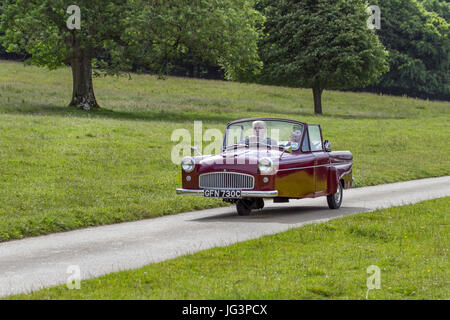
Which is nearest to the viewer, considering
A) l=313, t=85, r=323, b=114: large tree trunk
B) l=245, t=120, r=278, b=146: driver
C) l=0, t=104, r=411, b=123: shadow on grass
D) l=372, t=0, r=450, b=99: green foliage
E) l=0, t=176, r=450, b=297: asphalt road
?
l=0, t=176, r=450, b=297: asphalt road

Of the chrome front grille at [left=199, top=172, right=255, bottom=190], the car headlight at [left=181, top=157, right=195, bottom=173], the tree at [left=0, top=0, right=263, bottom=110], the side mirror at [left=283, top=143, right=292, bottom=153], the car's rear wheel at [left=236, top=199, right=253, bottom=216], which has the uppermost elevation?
the tree at [left=0, top=0, right=263, bottom=110]

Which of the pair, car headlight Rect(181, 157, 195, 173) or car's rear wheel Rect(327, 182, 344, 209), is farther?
car's rear wheel Rect(327, 182, 344, 209)

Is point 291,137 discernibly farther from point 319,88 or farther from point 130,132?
point 319,88

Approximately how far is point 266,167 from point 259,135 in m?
1.58

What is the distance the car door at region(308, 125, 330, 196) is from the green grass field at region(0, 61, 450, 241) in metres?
2.79

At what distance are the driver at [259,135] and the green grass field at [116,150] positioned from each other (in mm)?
2096

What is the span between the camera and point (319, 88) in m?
53.5

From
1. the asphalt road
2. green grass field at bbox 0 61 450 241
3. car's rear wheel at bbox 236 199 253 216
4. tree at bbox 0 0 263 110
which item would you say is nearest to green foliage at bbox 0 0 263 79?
tree at bbox 0 0 263 110

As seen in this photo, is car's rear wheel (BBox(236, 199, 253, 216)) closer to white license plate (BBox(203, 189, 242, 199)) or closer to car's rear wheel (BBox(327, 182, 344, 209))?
white license plate (BBox(203, 189, 242, 199))

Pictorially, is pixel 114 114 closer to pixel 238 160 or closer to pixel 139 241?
pixel 238 160

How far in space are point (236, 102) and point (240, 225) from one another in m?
41.6

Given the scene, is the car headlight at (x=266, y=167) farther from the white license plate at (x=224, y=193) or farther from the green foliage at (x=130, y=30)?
the green foliage at (x=130, y=30)

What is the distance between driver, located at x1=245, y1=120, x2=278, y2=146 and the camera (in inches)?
566
